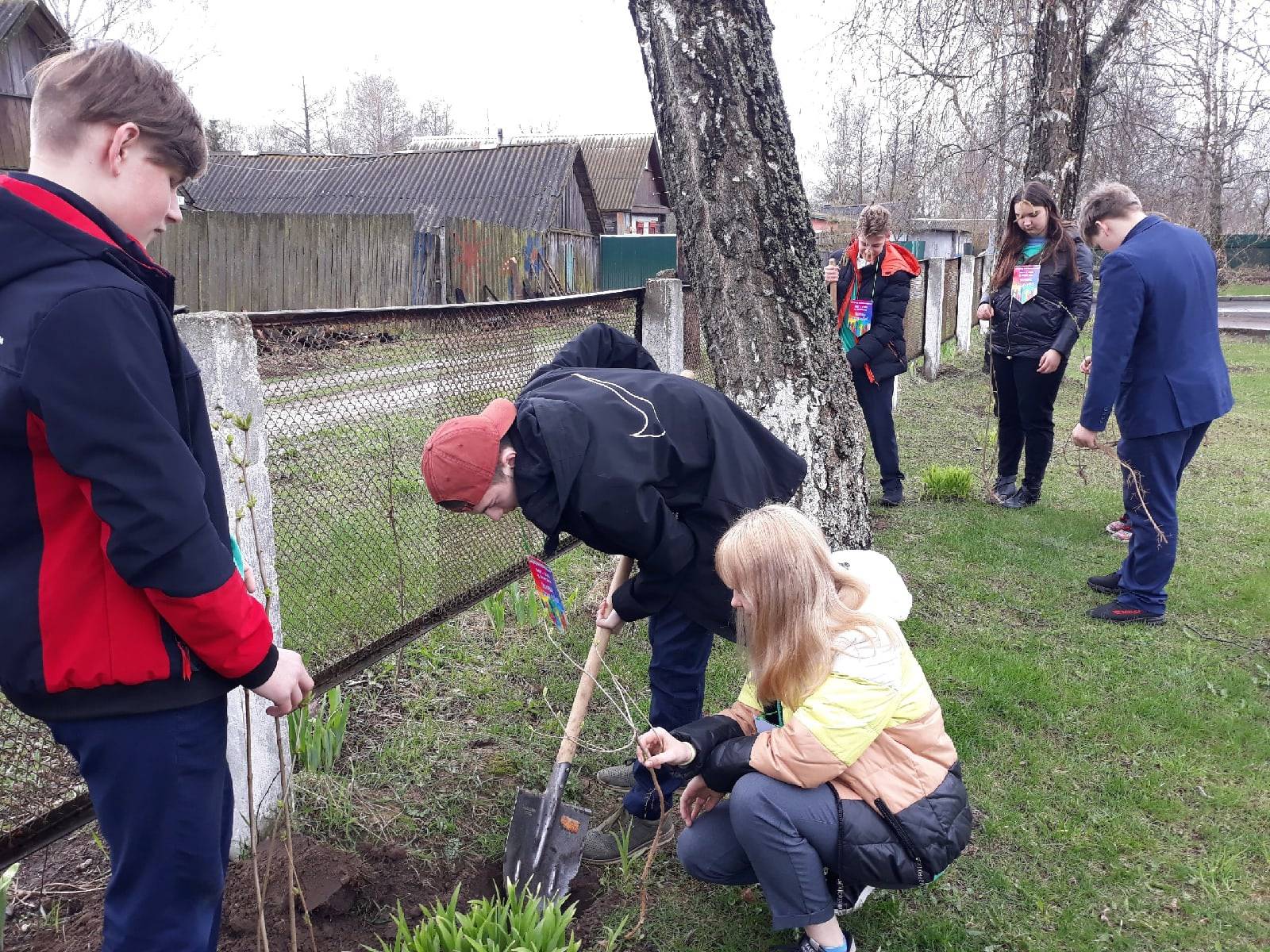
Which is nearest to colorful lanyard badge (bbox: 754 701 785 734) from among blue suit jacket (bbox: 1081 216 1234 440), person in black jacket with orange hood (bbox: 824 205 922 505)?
blue suit jacket (bbox: 1081 216 1234 440)

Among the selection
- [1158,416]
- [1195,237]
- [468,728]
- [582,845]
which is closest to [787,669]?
[582,845]

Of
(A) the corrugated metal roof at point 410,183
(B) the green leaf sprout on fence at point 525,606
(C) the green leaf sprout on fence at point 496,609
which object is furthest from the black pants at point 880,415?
(A) the corrugated metal roof at point 410,183

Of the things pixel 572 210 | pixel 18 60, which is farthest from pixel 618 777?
pixel 572 210

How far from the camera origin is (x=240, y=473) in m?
2.50

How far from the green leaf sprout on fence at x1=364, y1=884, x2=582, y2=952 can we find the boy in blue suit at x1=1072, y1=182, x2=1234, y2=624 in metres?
3.16

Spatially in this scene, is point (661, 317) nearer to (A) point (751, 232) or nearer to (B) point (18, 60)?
(A) point (751, 232)

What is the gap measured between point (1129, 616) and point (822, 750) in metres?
2.82

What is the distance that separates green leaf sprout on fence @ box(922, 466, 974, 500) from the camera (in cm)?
613

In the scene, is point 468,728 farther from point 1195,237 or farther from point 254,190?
point 254,190

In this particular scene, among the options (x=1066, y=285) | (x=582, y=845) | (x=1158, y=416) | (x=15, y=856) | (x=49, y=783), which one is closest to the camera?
(x=15, y=856)

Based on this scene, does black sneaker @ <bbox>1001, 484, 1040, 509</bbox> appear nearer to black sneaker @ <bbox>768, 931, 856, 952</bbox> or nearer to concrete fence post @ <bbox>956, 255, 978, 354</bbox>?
black sneaker @ <bbox>768, 931, 856, 952</bbox>

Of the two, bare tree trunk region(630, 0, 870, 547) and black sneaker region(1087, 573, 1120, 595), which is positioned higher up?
bare tree trunk region(630, 0, 870, 547)

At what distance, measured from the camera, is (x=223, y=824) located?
176 centimetres

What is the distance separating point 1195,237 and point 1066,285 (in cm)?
151
